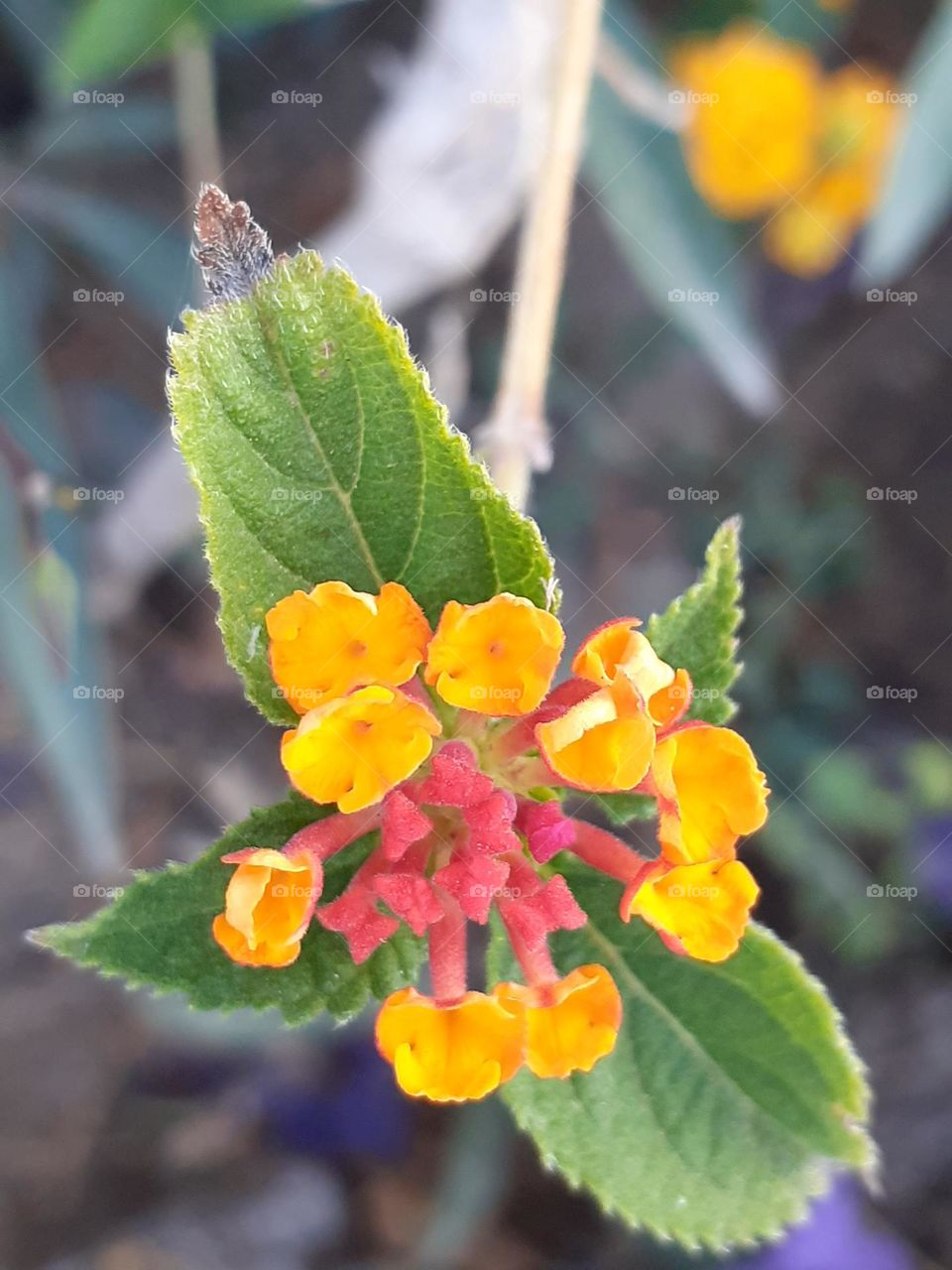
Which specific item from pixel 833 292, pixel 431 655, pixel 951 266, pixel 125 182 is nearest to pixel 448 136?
pixel 125 182

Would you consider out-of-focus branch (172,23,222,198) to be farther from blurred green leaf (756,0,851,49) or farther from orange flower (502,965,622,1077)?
orange flower (502,965,622,1077)

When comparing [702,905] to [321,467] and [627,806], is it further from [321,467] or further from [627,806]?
[321,467]

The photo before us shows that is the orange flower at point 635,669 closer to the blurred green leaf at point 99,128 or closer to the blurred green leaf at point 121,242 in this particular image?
the blurred green leaf at point 121,242

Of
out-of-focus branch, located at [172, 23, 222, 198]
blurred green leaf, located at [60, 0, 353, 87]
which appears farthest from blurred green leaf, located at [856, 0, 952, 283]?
out-of-focus branch, located at [172, 23, 222, 198]

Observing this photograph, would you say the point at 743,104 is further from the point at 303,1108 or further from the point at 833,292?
the point at 303,1108

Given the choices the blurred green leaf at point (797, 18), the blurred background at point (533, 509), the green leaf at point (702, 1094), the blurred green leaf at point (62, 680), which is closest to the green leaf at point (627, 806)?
the green leaf at point (702, 1094)
